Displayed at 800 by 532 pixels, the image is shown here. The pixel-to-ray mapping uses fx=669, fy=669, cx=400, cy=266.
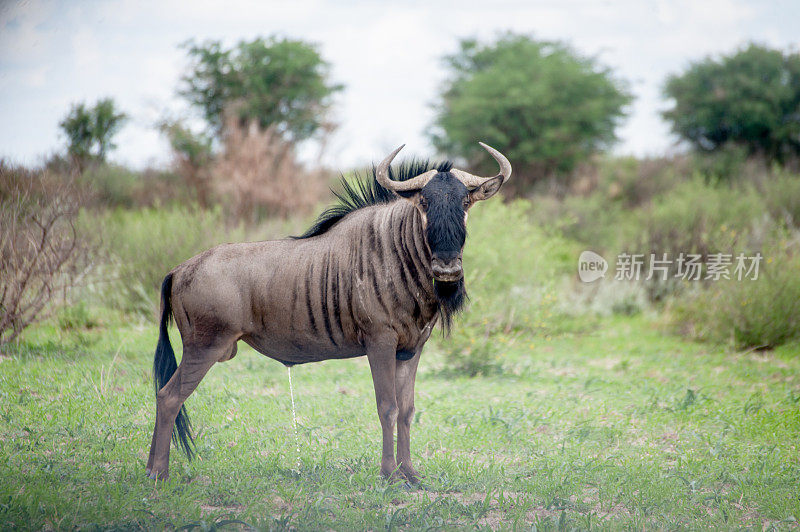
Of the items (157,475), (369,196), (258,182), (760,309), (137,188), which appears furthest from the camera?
(137,188)

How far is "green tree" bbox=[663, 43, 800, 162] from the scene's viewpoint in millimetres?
25703

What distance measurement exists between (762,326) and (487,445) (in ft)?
21.3

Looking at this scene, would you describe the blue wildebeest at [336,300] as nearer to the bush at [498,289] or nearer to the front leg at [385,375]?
the front leg at [385,375]

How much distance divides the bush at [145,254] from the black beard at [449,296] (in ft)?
21.8

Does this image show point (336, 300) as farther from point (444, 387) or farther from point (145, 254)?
point (145, 254)

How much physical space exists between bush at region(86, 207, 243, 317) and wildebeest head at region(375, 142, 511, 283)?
6.75 metres

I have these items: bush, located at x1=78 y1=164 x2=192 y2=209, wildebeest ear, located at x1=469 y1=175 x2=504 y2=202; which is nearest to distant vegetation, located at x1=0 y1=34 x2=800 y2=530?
wildebeest ear, located at x1=469 y1=175 x2=504 y2=202

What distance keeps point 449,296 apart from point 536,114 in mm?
23240

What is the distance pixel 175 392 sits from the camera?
4.55m

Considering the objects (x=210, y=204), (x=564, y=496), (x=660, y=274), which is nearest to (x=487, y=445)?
(x=564, y=496)

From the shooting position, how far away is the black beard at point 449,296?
4.30 metres

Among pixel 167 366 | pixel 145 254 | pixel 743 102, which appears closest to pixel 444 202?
pixel 167 366

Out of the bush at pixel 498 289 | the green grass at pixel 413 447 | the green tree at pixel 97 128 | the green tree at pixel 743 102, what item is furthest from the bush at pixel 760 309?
the green tree at pixel 743 102

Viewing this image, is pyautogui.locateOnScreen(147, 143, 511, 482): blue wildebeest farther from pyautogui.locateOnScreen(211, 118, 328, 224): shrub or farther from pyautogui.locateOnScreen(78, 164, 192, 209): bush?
pyautogui.locateOnScreen(78, 164, 192, 209): bush
